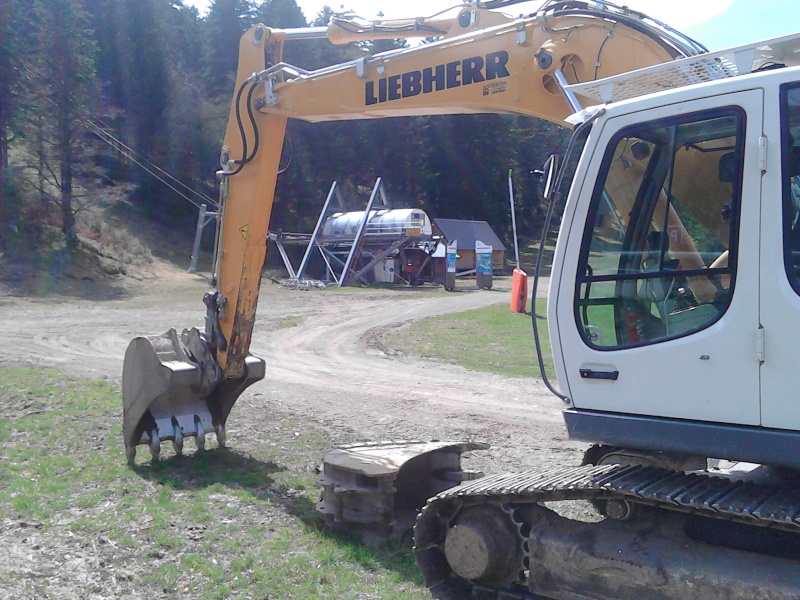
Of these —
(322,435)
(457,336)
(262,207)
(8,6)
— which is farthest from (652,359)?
(8,6)

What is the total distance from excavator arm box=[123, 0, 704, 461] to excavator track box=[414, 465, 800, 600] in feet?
8.66

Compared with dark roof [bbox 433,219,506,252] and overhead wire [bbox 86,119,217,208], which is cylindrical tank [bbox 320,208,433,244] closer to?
dark roof [bbox 433,219,506,252]

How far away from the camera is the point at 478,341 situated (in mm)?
18359

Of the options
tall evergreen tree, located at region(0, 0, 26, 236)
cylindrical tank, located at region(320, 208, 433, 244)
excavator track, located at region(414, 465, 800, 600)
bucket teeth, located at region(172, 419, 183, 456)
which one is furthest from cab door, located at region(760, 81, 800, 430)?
cylindrical tank, located at region(320, 208, 433, 244)

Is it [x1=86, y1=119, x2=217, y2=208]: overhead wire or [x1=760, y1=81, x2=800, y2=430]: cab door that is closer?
[x1=760, y1=81, x2=800, y2=430]: cab door

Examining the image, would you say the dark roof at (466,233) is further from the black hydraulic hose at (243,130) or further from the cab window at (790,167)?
the cab window at (790,167)

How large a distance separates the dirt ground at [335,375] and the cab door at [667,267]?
7.78ft

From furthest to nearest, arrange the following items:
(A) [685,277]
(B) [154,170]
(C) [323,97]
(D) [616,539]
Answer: (B) [154,170] → (C) [323,97] → (D) [616,539] → (A) [685,277]

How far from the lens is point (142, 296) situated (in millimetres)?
29953

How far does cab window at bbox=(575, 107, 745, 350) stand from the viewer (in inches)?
142

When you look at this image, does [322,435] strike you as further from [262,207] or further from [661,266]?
[661,266]

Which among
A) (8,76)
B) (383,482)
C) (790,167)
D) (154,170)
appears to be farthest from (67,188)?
(790,167)

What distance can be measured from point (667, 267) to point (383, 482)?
109 inches

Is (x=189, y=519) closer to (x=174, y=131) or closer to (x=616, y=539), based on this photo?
(x=616, y=539)
